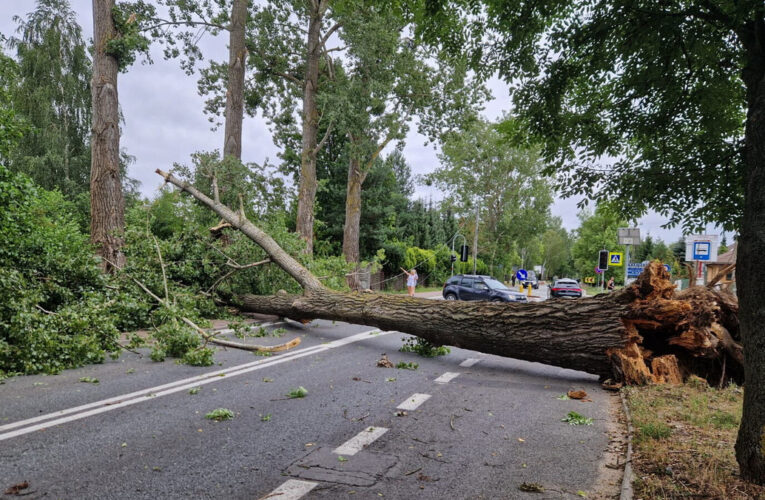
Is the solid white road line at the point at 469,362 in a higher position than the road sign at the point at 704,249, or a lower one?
lower

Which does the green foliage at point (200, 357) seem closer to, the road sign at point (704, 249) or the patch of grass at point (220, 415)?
the patch of grass at point (220, 415)

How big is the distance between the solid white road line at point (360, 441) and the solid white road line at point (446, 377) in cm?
236

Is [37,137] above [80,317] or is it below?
above

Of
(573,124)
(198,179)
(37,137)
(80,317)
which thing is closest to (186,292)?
(80,317)

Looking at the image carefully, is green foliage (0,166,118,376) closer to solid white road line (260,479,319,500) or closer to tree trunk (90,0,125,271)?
tree trunk (90,0,125,271)

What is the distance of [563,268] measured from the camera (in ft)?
379

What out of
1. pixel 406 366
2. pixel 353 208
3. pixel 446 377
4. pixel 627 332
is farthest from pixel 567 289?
pixel 446 377

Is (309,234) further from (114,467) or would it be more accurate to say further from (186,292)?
(114,467)

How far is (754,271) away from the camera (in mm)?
3191

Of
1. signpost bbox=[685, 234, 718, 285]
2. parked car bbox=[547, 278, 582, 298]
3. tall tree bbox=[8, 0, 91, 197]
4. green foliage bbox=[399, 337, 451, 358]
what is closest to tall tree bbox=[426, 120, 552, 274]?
parked car bbox=[547, 278, 582, 298]

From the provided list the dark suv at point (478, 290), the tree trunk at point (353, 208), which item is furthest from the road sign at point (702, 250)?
the tree trunk at point (353, 208)

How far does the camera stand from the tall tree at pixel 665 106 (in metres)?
3.29

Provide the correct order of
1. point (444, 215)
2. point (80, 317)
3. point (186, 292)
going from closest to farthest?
point (80, 317), point (186, 292), point (444, 215)

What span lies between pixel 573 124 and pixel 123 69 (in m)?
12.4
